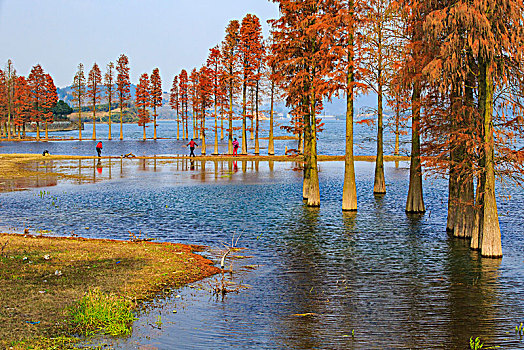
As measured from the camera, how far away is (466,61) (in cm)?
2002

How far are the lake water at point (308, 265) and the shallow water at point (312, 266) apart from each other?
0.05 meters

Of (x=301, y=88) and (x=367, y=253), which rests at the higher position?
(x=301, y=88)

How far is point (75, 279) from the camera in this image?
585 inches

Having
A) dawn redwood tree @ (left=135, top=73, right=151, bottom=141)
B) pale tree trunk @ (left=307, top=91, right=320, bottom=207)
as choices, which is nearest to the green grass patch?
pale tree trunk @ (left=307, top=91, right=320, bottom=207)

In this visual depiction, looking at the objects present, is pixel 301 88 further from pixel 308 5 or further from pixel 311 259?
pixel 311 259


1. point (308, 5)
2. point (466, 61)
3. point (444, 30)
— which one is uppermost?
point (308, 5)

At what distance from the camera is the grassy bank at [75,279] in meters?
11.4

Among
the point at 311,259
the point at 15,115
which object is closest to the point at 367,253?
the point at 311,259

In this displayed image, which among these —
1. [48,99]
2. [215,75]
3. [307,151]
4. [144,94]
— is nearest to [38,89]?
[48,99]

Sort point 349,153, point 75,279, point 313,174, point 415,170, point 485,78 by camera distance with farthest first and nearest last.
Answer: point 313,174
point 349,153
point 415,170
point 485,78
point 75,279

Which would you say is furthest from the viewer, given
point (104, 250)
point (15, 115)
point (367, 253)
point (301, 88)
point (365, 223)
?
point (15, 115)

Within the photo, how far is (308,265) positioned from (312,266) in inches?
7.4

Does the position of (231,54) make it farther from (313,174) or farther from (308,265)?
(308,265)

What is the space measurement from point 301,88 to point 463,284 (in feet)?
70.7
